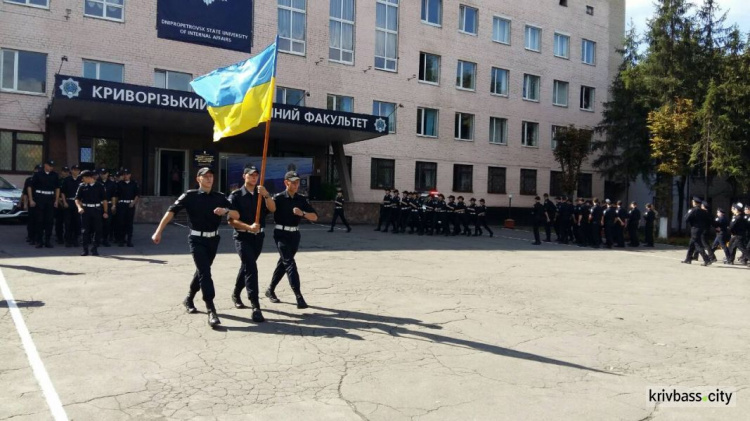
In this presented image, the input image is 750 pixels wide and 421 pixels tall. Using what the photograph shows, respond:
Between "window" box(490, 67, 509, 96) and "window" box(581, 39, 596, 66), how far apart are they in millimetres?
7900

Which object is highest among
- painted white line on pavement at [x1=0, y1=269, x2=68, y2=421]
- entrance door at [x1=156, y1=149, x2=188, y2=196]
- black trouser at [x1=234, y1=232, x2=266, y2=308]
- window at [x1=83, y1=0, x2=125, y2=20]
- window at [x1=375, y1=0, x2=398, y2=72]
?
window at [x1=375, y1=0, x2=398, y2=72]

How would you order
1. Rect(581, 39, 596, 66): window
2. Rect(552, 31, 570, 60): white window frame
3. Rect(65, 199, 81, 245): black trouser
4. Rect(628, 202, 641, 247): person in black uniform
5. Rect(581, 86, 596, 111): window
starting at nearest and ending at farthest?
Rect(65, 199, 81, 245): black trouser → Rect(628, 202, 641, 247): person in black uniform → Rect(552, 31, 570, 60): white window frame → Rect(581, 39, 596, 66): window → Rect(581, 86, 596, 111): window

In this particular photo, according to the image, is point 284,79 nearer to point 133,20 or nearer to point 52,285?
point 133,20

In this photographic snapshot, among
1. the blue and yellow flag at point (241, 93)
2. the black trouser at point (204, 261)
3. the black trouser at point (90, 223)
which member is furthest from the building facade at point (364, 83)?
the black trouser at point (204, 261)

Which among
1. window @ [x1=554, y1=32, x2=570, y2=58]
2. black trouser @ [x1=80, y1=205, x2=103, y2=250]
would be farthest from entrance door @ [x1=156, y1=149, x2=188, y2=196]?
window @ [x1=554, y1=32, x2=570, y2=58]

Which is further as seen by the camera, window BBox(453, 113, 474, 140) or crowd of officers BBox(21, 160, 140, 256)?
window BBox(453, 113, 474, 140)

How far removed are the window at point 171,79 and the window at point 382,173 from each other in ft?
34.8

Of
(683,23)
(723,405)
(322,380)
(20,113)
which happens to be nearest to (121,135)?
(20,113)

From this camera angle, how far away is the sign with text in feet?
85.5

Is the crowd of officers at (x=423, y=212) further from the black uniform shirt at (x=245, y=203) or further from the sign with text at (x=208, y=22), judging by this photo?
the black uniform shirt at (x=245, y=203)

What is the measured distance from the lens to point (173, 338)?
6.37m

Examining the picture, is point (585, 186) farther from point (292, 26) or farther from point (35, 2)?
point (35, 2)

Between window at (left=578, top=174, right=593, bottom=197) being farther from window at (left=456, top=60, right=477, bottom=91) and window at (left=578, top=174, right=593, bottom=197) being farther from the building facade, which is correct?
window at (left=456, top=60, right=477, bottom=91)

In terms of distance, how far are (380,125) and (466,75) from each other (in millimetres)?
12257
